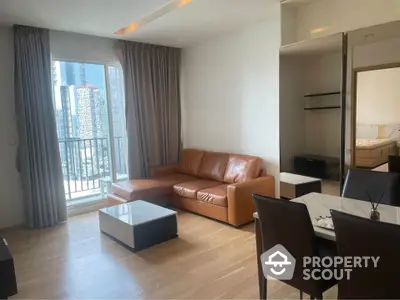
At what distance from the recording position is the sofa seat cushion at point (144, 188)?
4215 millimetres

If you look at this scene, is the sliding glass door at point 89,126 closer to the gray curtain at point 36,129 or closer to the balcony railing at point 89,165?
the balcony railing at point 89,165

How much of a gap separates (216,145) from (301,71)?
1929 mm

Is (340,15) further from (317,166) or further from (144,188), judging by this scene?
(144,188)

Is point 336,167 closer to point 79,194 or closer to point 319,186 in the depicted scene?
point 319,186

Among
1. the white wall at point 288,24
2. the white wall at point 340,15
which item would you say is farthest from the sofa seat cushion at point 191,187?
the white wall at point 340,15

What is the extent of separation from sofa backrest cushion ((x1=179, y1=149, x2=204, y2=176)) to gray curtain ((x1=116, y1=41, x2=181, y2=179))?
30 cm

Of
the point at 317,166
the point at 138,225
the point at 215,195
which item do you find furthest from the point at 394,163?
the point at 138,225

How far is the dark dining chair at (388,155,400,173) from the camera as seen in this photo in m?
2.82

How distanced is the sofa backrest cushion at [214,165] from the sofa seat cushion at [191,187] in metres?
0.12

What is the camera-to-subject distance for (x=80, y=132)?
4703mm

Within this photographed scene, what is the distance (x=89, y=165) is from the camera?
5.01m

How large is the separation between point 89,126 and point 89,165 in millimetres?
674

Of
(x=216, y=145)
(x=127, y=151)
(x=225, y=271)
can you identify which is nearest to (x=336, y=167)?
(x=225, y=271)

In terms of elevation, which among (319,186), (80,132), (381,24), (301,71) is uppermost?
(381,24)
